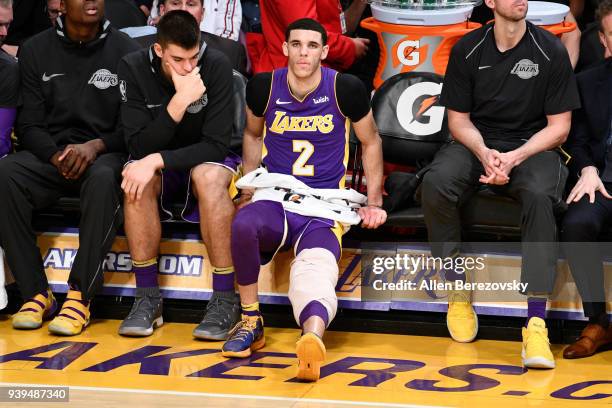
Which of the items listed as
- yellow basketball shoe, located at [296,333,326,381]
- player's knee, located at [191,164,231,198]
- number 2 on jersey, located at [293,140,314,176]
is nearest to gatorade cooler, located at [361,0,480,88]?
number 2 on jersey, located at [293,140,314,176]

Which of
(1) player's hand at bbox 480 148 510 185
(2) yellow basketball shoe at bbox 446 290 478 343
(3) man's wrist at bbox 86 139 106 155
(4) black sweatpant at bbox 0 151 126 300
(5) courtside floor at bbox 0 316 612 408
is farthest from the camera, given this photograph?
(3) man's wrist at bbox 86 139 106 155

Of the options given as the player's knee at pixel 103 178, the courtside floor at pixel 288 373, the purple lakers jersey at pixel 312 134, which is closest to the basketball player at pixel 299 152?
the purple lakers jersey at pixel 312 134

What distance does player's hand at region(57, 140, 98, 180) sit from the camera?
6.23 metres

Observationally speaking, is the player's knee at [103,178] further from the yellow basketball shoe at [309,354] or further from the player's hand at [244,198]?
the yellow basketball shoe at [309,354]

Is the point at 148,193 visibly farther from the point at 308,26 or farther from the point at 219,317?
the point at 308,26

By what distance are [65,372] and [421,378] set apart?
1.71 m

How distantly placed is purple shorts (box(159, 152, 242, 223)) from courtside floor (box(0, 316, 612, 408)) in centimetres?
63

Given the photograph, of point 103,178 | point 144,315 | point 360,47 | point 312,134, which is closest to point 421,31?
point 360,47

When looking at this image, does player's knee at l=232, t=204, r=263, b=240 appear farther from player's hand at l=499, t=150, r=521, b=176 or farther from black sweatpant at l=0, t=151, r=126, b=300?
player's hand at l=499, t=150, r=521, b=176

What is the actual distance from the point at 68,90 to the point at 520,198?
262cm

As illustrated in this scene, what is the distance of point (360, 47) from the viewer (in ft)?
24.4

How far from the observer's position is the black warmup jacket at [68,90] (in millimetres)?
6465

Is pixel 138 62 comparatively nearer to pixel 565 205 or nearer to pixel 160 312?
pixel 160 312

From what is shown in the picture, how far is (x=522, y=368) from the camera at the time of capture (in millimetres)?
5570
